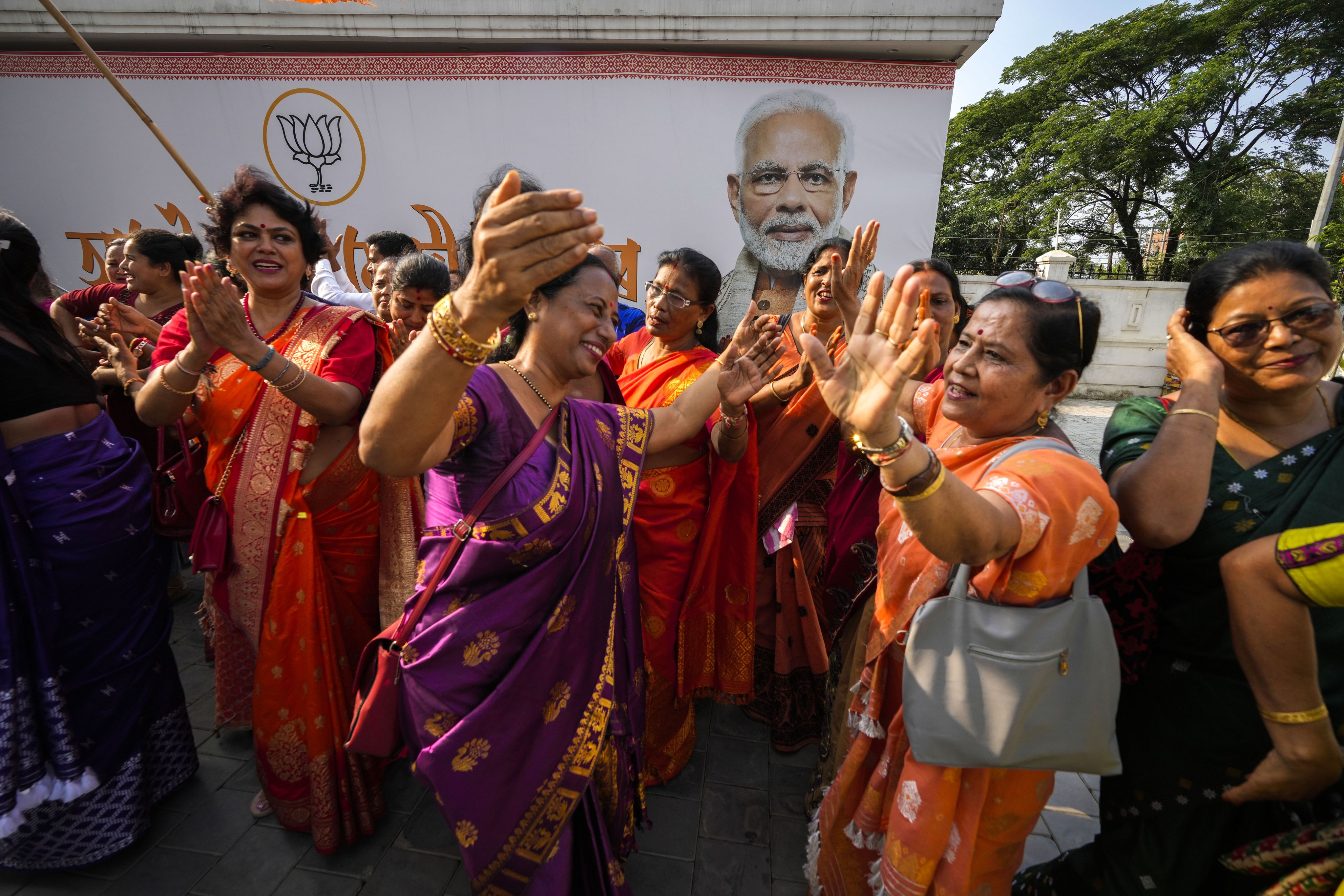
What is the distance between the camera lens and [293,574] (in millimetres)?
1905

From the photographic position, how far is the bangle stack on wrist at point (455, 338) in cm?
92

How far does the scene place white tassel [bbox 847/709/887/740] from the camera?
4.86ft

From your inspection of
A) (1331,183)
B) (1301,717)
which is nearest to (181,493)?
(1301,717)

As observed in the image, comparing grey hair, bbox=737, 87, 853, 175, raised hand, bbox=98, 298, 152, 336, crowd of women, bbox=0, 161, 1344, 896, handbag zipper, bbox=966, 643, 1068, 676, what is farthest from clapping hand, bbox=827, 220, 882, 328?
grey hair, bbox=737, 87, 853, 175

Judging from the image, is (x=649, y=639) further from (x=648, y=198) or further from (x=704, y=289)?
(x=648, y=198)

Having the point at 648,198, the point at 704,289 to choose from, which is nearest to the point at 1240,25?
the point at 648,198

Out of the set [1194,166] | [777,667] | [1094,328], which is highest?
[1194,166]

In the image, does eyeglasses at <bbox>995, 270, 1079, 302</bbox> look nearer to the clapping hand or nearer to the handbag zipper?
the clapping hand

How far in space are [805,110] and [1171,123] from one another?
17.1 m

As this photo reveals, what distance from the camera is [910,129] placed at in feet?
16.1

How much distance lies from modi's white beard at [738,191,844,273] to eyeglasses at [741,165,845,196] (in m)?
0.13

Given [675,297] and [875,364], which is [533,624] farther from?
[675,297]

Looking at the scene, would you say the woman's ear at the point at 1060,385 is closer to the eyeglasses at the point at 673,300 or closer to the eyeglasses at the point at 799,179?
the eyeglasses at the point at 673,300

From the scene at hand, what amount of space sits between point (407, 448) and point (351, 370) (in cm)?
111
